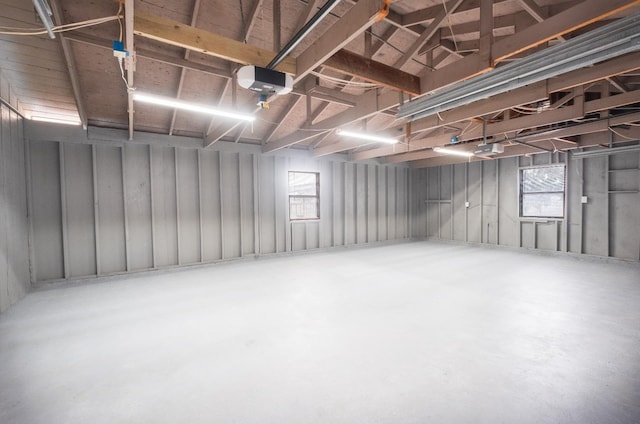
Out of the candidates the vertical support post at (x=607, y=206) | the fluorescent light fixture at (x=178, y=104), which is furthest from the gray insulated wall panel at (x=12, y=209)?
the vertical support post at (x=607, y=206)

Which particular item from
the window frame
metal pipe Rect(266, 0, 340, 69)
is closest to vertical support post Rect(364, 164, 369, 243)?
the window frame

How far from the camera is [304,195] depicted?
7961 millimetres

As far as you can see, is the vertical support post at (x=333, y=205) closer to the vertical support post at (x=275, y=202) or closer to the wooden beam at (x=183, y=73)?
the vertical support post at (x=275, y=202)

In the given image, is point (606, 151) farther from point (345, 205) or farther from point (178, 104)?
point (178, 104)

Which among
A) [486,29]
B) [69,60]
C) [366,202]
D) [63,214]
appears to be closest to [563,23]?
[486,29]

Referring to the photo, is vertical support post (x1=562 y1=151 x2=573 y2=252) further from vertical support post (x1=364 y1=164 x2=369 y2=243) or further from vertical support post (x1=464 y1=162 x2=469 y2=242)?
vertical support post (x1=364 y1=164 x2=369 y2=243)

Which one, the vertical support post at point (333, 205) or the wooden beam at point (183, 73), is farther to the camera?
the vertical support post at point (333, 205)

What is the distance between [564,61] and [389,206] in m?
7.62

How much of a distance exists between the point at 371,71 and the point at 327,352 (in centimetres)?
290

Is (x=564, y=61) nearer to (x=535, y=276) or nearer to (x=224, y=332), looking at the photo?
(x=224, y=332)

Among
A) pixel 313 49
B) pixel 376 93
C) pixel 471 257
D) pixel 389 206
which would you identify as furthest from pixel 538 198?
pixel 313 49

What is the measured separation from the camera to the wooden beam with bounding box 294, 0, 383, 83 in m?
1.98

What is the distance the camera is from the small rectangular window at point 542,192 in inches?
285

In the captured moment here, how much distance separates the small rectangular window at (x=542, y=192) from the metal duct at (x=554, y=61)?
6393mm
